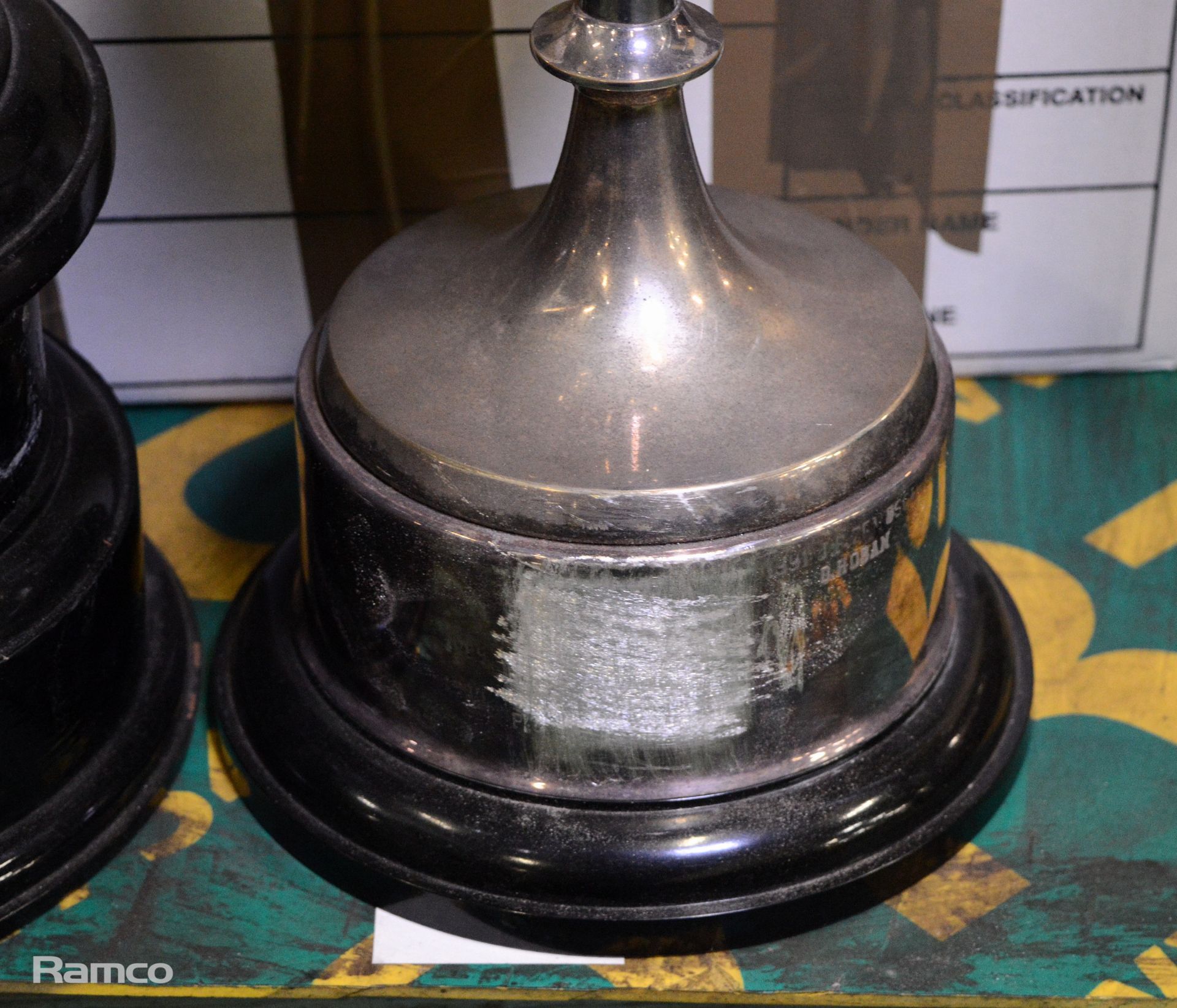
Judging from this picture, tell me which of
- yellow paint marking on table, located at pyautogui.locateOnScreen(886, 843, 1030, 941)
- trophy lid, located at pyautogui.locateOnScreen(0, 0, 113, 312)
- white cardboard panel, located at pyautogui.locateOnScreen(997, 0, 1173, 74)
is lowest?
yellow paint marking on table, located at pyautogui.locateOnScreen(886, 843, 1030, 941)

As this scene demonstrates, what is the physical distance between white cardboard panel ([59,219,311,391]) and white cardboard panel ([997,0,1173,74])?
1.22ft

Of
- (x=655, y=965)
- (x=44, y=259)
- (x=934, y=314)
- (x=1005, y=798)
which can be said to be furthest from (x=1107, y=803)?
(x=44, y=259)

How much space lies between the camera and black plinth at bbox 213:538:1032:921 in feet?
1.74

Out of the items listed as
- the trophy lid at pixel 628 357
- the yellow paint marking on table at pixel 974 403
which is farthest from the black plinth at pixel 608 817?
the yellow paint marking on table at pixel 974 403

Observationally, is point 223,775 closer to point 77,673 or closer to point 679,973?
point 77,673

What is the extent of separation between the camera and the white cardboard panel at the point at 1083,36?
0.73 meters

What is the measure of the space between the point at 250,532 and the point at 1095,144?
1.51ft

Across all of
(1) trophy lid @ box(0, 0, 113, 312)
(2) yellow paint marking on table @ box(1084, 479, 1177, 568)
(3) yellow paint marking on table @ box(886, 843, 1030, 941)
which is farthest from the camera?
(2) yellow paint marking on table @ box(1084, 479, 1177, 568)

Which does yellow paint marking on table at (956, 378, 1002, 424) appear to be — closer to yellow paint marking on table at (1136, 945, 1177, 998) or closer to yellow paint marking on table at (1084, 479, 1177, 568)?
yellow paint marking on table at (1084, 479, 1177, 568)

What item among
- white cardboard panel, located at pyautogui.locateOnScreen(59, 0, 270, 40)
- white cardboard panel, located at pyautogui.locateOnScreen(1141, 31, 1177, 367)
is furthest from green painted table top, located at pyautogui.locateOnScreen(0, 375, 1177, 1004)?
white cardboard panel, located at pyautogui.locateOnScreen(59, 0, 270, 40)

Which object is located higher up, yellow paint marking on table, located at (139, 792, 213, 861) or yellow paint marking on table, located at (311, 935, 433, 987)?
yellow paint marking on table, located at (139, 792, 213, 861)

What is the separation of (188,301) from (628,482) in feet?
1.32

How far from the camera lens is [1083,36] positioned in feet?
2.41

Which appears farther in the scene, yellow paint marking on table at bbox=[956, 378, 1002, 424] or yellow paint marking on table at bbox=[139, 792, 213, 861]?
yellow paint marking on table at bbox=[956, 378, 1002, 424]
